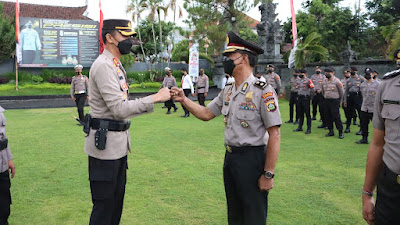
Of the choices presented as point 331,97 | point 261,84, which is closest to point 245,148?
point 261,84

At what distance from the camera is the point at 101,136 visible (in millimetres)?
2680

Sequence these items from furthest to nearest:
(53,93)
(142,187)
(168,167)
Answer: (53,93) → (168,167) → (142,187)

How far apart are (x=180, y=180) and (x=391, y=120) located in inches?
138

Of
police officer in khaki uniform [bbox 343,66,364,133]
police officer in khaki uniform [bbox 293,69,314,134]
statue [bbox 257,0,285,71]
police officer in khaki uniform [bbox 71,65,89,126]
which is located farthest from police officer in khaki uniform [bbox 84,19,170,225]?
statue [bbox 257,0,285,71]

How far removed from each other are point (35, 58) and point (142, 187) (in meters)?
20.3

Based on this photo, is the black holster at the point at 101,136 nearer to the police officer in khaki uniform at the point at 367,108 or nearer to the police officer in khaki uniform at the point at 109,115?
the police officer in khaki uniform at the point at 109,115

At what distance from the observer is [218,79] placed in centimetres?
2770

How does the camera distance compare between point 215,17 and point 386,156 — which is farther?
point 215,17

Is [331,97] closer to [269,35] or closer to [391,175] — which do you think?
[391,175]

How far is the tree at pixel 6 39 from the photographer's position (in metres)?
21.4

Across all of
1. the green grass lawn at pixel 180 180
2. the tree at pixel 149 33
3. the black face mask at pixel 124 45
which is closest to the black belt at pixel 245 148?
the black face mask at pixel 124 45

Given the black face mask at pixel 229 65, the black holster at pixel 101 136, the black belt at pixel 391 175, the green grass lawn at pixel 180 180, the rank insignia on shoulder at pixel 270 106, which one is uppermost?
the black face mask at pixel 229 65

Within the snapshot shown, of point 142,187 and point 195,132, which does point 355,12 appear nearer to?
point 195,132

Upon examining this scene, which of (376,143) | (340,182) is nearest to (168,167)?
(340,182)
